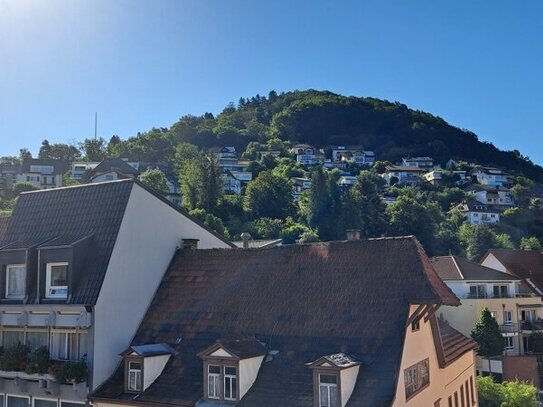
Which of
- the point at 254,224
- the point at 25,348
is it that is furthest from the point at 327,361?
the point at 254,224

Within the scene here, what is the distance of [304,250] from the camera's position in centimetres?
1981

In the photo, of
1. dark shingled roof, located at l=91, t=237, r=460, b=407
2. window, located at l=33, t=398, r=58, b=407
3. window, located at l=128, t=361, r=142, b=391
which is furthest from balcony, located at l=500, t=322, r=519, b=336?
window, located at l=33, t=398, r=58, b=407

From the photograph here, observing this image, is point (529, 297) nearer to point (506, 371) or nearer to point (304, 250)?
point (506, 371)

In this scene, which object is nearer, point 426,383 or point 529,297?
point 426,383

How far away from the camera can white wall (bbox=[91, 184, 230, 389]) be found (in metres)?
19.2

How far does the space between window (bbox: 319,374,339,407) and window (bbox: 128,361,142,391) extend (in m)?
6.34

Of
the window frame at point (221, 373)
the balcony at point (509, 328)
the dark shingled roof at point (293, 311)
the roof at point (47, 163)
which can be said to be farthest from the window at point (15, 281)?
the roof at point (47, 163)

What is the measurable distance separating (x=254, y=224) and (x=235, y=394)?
77.2 meters

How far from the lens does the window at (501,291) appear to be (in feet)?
170

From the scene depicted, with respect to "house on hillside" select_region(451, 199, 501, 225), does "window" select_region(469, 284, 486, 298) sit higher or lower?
lower

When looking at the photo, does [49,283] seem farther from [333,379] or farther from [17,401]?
[333,379]

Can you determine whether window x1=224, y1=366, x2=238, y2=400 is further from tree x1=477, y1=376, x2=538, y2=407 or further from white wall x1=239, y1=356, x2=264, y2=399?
tree x1=477, y1=376, x2=538, y2=407

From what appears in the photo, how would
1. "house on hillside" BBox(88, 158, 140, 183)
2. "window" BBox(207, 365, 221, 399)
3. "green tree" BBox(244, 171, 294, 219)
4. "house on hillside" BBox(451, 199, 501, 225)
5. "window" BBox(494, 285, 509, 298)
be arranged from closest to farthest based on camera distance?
"window" BBox(207, 365, 221, 399), "window" BBox(494, 285, 509, 298), "green tree" BBox(244, 171, 294, 219), "house on hillside" BBox(88, 158, 140, 183), "house on hillside" BBox(451, 199, 501, 225)

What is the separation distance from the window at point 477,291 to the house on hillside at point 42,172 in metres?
102
